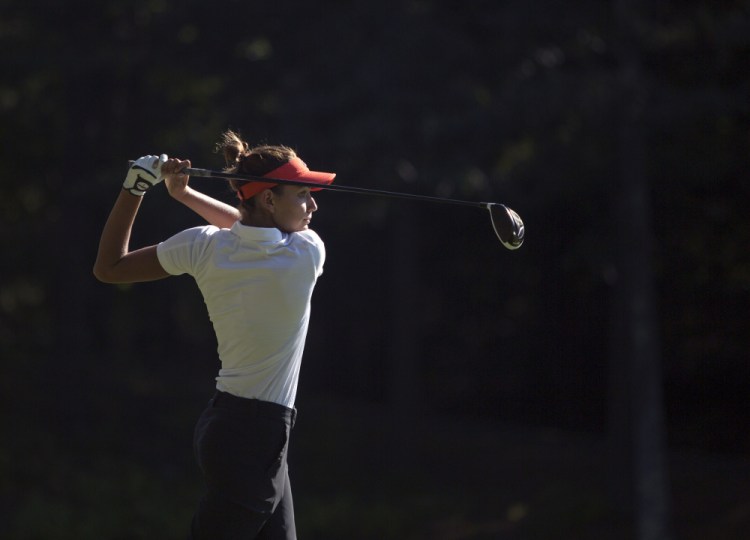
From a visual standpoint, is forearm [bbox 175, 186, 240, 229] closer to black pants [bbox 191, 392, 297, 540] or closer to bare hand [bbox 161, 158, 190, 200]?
bare hand [bbox 161, 158, 190, 200]

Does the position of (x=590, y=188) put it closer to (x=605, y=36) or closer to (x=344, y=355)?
(x=605, y=36)

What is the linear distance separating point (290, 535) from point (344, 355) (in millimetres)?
14810

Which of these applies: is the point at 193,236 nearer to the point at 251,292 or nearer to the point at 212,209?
the point at 251,292

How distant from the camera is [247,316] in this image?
3.72 meters

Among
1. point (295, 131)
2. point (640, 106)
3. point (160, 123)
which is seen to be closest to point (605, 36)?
point (640, 106)

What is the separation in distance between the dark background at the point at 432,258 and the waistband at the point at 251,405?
851cm

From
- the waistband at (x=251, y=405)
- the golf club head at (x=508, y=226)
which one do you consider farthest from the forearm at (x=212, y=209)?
the golf club head at (x=508, y=226)

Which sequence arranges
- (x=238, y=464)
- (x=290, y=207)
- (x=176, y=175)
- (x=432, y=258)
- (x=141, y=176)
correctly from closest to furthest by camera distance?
(x=238, y=464)
(x=141, y=176)
(x=290, y=207)
(x=176, y=175)
(x=432, y=258)

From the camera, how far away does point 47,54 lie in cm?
1469

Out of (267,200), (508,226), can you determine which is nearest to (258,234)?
(267,200)

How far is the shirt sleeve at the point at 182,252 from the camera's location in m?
3.76

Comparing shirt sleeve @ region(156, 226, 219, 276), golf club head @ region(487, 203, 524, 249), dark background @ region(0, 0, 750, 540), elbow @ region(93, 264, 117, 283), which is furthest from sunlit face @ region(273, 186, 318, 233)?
dark background @ region(0, 0, 750, 540)

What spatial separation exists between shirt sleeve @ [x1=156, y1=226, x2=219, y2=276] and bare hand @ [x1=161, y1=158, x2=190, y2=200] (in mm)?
232

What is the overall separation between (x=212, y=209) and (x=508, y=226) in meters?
1.02
